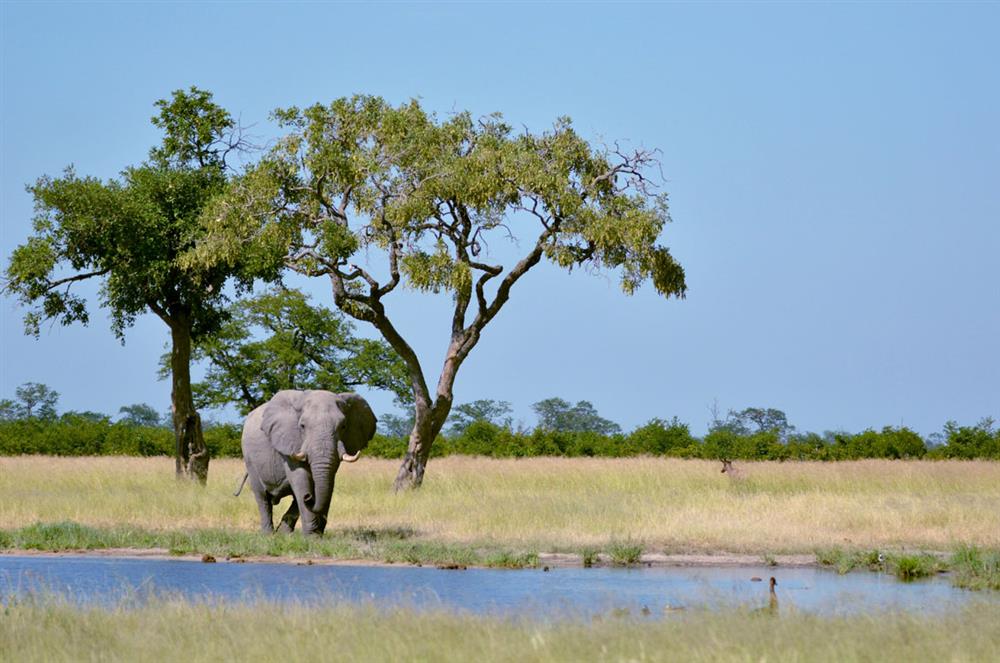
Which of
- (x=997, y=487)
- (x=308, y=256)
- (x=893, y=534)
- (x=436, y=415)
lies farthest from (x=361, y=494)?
(x=997, y=487)

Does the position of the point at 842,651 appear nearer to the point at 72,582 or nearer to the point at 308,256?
the point at 72,582

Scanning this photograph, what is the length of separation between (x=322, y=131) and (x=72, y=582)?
16.9 meters

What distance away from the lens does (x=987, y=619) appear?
11.7 m

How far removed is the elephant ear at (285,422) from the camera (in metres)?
21.0

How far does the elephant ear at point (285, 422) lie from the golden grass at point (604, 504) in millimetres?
2651

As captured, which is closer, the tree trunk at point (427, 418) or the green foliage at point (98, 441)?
the tree trunk at point (427, 418)

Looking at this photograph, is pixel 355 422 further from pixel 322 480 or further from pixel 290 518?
pixel 290 518

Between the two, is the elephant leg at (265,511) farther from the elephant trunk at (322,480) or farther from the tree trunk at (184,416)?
the tree trunk at (184,416)

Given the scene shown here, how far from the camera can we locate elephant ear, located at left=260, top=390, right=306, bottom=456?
21000 mm

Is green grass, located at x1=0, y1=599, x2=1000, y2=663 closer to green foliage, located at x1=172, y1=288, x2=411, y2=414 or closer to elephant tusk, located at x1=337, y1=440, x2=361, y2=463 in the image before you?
elephant tusk, located at x1=337, y1=440, x2=361, y2=463

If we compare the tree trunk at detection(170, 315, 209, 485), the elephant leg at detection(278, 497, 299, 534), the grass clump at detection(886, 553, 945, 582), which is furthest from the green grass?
the tree trunk at detection(170, 315, 209, 485)

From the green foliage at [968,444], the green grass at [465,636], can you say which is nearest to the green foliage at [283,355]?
the green foliage at [968,444]

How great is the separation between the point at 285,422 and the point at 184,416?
13368 millimetres

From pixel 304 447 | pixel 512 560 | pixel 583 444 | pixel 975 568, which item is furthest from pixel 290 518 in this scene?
pixel 583 444
